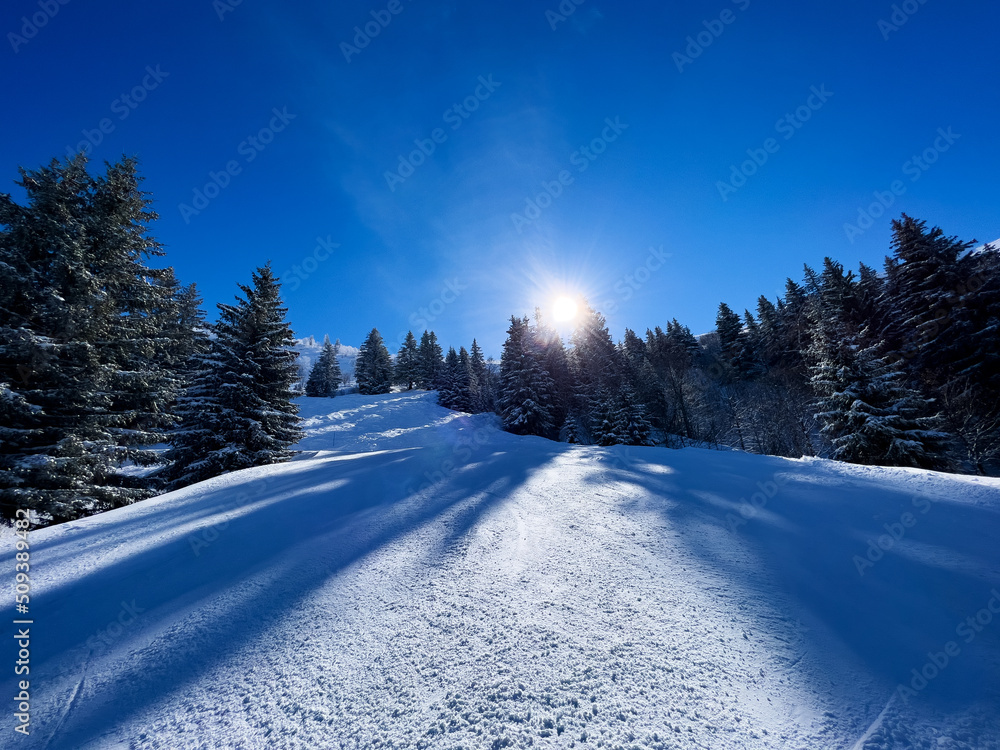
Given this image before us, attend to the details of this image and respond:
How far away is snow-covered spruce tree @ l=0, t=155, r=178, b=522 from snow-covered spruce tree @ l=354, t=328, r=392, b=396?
36837 millimetres

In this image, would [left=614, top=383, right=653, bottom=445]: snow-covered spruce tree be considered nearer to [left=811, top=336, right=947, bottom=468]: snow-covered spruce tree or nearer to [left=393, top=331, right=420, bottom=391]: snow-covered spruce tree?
[left=811, top=336, right=947, bottom=468]: snow-covered spruce tree

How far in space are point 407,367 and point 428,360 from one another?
3.14 metres

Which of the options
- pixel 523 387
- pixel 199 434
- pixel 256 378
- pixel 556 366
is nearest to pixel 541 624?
pixel 199 434

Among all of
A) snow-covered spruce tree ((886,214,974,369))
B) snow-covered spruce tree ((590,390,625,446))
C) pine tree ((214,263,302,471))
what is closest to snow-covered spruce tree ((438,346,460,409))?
snow-covered spruce tree ((590,390,625,446))

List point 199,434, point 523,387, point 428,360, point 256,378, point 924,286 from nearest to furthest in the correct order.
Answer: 1. point 199,434
2. point 256,378
3. point 924,286
4. point 523,387
5. point 428,360

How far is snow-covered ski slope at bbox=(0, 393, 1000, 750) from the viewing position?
4.81 feet

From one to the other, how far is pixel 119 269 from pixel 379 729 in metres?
13.2

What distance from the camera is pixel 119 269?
9.40 meters

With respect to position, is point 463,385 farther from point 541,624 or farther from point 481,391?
point 541,624

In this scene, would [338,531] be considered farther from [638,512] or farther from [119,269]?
[119,269]

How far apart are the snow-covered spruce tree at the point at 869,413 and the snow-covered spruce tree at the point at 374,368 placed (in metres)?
42.8

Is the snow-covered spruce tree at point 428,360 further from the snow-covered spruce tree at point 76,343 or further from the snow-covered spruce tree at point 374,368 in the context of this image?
the snow-covered spruce tree at point 76,343

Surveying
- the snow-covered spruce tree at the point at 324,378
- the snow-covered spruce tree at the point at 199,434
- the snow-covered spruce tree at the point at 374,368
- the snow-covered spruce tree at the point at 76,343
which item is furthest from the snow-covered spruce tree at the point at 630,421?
the snow-covered spruce tree at the point at 324,378

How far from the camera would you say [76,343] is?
25.8 feet
